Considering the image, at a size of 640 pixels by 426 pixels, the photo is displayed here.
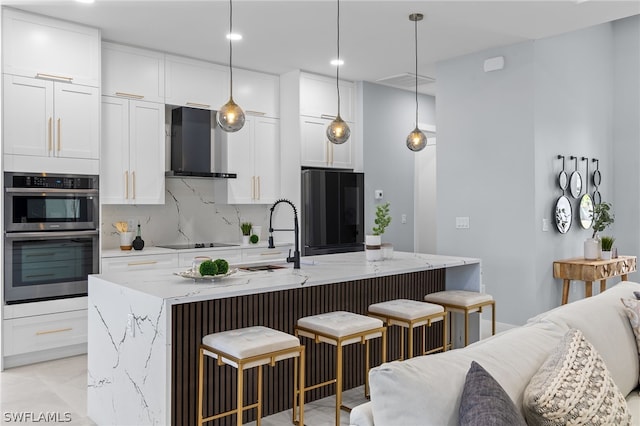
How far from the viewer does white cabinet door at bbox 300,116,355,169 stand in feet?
19.7

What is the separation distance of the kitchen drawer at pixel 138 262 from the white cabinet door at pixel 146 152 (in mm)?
575

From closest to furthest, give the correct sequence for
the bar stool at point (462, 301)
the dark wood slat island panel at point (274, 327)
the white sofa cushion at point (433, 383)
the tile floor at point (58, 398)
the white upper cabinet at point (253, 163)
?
the white sofa cushion at point (433, 383) < the dark wood slat island panel at point (274, 327) < the tile floor at point (58, 398) < the bar stool at point (462, 301) < the white upper cabinet at point (253, 163)

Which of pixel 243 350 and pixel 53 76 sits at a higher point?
pixel 53 76

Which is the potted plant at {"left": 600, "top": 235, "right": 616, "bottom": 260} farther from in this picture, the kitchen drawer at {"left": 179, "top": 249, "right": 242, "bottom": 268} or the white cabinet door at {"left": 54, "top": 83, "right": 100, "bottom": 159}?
the white cabinet door at {"left": 54, "top": 83, "right": 100, "bottom": 159}

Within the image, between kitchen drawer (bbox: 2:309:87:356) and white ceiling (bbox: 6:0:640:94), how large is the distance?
8.02 ft

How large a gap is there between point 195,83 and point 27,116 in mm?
1715

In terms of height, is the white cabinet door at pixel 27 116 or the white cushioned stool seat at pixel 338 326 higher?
the white cabinet door at pixel 27 116

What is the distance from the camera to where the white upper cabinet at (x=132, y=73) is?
482 centimetres

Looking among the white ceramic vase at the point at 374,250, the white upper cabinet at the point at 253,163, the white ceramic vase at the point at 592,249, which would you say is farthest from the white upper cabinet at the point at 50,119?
the white ceramic vase at the point at 592,249

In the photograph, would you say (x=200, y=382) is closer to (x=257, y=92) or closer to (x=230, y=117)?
(x=230, y=117)

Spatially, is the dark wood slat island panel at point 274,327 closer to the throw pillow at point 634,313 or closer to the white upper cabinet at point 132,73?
the throw pillow at point 634,313

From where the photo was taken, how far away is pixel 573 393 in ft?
5.15

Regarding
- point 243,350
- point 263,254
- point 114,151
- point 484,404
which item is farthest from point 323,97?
point 484,404

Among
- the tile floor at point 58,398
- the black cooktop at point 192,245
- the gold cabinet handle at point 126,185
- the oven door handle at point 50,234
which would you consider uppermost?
the gold cabinet handle at point 126,185
